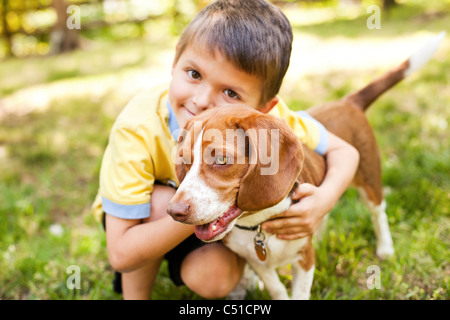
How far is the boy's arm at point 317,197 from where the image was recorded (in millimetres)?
1914

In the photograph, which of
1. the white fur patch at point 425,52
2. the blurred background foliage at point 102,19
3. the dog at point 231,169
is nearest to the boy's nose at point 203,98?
the dog at point 231,169

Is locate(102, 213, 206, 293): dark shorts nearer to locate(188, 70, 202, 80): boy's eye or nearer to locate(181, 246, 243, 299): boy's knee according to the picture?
locate(181, 246, 243, 299): boy's knee

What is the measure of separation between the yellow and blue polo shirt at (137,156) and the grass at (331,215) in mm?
754

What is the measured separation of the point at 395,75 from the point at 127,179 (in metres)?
1.77

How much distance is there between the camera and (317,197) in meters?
2.03

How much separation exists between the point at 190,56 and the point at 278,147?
0.60m

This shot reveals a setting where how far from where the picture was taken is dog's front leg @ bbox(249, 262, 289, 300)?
215cm

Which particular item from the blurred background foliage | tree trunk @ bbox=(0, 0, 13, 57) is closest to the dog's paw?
the blurred background foliage

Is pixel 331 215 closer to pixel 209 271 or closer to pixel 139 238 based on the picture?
pixel 209 271

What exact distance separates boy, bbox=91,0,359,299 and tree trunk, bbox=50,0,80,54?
8.00 meters

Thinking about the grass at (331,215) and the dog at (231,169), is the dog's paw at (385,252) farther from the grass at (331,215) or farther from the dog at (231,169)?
the dog at (231,169)

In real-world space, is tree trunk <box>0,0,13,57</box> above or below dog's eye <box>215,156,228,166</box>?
below
